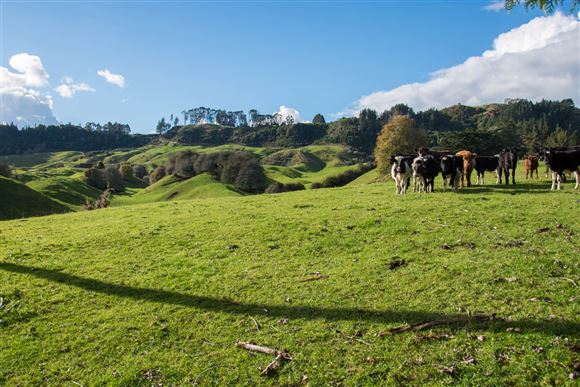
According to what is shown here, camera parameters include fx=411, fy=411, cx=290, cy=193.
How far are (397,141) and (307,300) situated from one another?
209 ft

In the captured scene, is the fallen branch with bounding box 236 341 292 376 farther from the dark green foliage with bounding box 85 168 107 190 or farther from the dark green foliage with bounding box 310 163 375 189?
the dark green foliage with bounding box 85 168 107 190

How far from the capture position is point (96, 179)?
120250mm

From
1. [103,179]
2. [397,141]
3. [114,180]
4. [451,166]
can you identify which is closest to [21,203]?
[103,179]

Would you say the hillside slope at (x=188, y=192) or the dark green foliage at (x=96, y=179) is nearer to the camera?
the hillside slope at (x=188, y=192)

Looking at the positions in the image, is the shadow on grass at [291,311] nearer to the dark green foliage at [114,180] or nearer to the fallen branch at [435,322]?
the fallen branch at [435,322]

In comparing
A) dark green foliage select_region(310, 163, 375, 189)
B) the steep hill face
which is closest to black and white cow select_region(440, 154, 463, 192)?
the steep hill face

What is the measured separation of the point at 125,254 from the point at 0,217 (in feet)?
177

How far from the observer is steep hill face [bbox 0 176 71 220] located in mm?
60438

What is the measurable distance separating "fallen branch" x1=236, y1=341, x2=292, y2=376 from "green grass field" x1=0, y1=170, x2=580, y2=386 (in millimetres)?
149

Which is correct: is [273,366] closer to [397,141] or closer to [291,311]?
[291,311]

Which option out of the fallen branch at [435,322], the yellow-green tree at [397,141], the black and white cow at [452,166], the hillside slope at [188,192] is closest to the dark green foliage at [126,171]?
the hillside slope at [188,192]

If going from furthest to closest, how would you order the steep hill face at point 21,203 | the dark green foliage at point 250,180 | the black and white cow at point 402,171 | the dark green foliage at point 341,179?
1. the dark green foliage at point 250,180
2. the dark green foliage at point 341,179
3. the steep hill face at point 21,203
4. the black and white cow at point 402,171

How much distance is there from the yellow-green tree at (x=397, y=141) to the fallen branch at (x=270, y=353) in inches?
2493

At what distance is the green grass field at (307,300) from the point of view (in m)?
7.35
